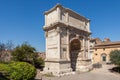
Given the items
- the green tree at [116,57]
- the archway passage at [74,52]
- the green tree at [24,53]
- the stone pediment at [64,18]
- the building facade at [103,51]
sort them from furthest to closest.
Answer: the building facade at [103,51], the green tree at [24,53], the archway passage at [74,52], the green tree at [116,57], the stone pediment at [64,18]

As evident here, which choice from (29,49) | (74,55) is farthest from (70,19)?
(29,49)

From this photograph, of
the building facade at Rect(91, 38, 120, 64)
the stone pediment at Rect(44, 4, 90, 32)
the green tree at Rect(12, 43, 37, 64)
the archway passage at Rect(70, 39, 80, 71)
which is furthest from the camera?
the building facade at Rect(91, 38, 120, 64)

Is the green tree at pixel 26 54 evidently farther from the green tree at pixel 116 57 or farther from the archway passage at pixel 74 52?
the green tree at pixel 116 57

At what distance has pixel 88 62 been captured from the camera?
22.5 meters

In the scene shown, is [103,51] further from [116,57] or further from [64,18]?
[64,18]

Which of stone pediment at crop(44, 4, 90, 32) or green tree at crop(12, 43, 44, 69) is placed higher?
stone pediment at crop(44, 4, 90, 32)

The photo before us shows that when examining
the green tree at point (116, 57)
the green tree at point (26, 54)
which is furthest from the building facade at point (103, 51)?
the green tree at point (26, 54)

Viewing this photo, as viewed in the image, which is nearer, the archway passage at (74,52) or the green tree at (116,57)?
the green tree at (116,57)

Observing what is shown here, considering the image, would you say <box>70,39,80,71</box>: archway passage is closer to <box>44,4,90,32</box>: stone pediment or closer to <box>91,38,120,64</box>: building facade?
<box>44,4,90,32</box>: stone pediment

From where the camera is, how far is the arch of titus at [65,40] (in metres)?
17.4

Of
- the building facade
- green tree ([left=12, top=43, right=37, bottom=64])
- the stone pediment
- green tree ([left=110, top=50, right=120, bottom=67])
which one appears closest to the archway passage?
the stone pediment

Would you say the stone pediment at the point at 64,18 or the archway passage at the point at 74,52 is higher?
the stone pediment at the point at 64,18

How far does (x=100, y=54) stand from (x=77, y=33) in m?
16.5

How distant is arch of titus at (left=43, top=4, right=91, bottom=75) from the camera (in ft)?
57.2
